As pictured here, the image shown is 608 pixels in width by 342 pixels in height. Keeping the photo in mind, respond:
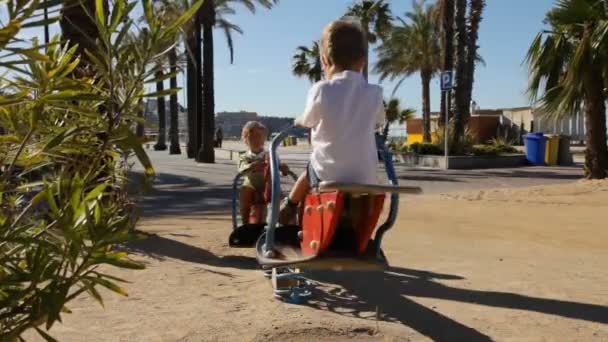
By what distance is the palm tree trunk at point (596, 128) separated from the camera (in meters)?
13.9

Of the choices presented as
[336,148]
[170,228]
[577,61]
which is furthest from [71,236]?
[577,61]

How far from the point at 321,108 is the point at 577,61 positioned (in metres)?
11.3

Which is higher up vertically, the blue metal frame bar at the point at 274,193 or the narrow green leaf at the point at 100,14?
the narrow green leaf at the point at 100,14

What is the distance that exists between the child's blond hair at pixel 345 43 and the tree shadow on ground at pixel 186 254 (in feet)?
8.92

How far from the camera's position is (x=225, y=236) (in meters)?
7.47

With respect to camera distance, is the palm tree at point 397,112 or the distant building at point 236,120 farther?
the distant building at point 236,120

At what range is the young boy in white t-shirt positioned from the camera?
3566 mm

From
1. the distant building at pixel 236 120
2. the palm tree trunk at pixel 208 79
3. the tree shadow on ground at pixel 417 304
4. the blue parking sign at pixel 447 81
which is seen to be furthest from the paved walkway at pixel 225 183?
the distant building at pixel 236 120

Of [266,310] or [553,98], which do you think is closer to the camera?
[266,310]

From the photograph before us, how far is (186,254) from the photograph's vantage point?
247 inches

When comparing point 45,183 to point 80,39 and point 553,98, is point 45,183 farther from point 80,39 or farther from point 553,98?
point 553,98

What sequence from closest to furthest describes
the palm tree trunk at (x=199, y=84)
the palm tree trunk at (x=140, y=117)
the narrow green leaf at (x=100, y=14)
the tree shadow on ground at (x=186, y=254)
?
the narrow green leaf at (x=100, y=14) < the palm tree trunk at (x=140, y=117) < the tree shadow on ground at (x=186, y=254) < the palm tree trunk at (x=199, y=84)

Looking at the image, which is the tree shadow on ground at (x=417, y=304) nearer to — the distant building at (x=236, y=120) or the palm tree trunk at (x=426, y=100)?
the palm tree trunk at (x=426, y=100)

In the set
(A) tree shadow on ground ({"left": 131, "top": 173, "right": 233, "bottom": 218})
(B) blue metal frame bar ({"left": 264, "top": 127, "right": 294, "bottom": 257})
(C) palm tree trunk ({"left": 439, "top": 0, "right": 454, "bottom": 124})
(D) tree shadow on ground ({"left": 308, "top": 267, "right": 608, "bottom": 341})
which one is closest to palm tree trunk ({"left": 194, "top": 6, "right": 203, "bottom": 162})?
(C) palm tree trunk ({"left": 439, "top": 0, "right": 454, "bottom": 124})
